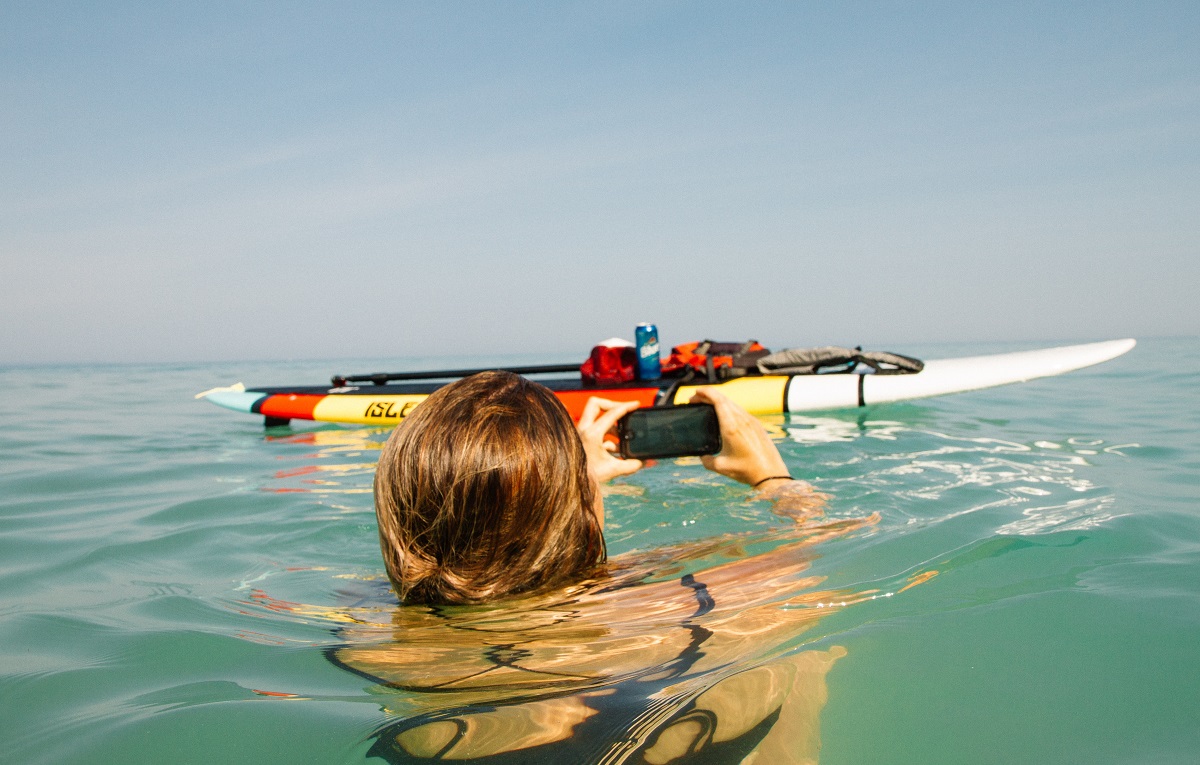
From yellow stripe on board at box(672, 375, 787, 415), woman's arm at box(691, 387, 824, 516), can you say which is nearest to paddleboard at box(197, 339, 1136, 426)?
yellow stripe on board at box(672, 375, 787, 415)

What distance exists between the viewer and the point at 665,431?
2025 millimetres

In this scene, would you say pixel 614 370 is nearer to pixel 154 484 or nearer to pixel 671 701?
pixel 154 484

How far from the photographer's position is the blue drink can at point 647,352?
20.8ft

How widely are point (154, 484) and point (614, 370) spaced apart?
362 cm

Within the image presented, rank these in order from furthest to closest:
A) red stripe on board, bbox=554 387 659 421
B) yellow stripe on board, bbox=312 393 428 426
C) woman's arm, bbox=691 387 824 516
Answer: yellow stripe on board, bbox=312 393 428 426 < red stripe on board, bbox=554 387 659 421 < woman's arm, bbox=691 387 824 516

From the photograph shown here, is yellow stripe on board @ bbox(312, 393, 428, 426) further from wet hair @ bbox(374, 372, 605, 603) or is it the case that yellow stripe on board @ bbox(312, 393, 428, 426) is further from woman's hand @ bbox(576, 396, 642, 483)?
wet hair @ bbox(374, 372, 605, 603)

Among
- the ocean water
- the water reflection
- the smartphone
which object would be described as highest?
the smartphone

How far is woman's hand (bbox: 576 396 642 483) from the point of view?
6.51ft

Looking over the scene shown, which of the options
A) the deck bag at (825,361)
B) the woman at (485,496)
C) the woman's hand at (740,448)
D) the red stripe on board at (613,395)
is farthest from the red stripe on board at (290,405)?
the woman at (485,496)

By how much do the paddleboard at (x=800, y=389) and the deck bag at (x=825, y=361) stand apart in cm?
10

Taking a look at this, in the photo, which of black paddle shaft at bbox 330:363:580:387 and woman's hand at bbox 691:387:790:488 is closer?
woman's hand at bbox 691:387:790:488

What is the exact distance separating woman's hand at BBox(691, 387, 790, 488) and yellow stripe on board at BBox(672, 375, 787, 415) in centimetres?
407

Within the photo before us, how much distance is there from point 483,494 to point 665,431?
817 millimetres

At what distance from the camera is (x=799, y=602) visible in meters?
1.58
